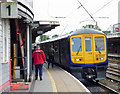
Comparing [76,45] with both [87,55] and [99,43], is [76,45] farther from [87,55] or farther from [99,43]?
[99,43]

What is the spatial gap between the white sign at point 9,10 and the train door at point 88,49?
5.73m

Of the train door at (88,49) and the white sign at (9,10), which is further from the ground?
the white sign at (9,10)

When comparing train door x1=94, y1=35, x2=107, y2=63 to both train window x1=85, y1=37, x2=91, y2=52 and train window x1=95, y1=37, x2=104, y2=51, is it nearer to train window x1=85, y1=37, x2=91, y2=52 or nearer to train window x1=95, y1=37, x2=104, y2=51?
train window x1=95, y1=37, x2=104, y2=51

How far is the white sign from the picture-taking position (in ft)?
19.5

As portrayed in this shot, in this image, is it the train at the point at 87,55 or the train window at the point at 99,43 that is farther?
the train window at the point at 99,43

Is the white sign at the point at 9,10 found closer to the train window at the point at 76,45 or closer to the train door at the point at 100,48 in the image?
the train window at the point at 76,45

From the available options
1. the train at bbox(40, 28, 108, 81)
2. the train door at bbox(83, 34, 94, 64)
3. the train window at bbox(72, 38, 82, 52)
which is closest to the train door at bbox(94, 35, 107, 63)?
the train at bbox(40, 28, 108, 81)

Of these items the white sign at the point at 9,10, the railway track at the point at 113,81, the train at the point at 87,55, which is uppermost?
the white sign at the point at 9,10

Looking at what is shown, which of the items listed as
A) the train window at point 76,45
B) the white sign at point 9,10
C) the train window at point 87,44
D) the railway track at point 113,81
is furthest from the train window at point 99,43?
the white sign at point 9,10

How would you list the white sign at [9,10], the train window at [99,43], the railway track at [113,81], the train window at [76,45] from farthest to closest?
1. the railway track at [113,81]
2. the train window at [99,43]
3. the train window at [76,45]
4. the white sign at [9,10]

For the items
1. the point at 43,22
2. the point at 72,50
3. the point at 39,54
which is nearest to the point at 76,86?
the point at 39,54

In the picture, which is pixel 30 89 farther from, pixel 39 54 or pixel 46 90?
pixel 39 54

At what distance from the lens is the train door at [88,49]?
10.8 m

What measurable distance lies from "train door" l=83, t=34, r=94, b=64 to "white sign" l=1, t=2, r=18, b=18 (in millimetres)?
5725
